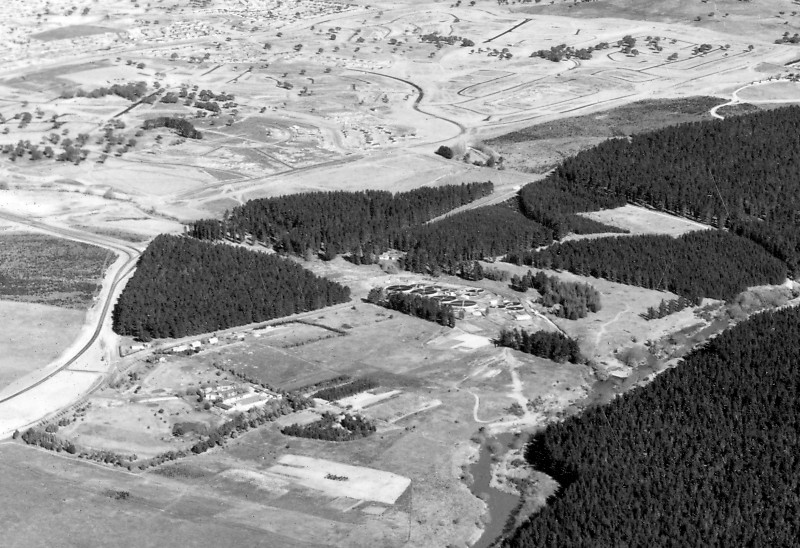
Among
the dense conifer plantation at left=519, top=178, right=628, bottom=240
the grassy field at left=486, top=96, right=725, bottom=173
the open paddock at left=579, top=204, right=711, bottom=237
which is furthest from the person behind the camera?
the grassy field at left=486, top=96, right=725, bottom=173

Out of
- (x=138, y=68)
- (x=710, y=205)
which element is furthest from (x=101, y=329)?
(x=138, y=68)

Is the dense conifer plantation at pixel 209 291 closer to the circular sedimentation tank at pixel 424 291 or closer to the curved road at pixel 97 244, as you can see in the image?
the curved road at pixel 97 244

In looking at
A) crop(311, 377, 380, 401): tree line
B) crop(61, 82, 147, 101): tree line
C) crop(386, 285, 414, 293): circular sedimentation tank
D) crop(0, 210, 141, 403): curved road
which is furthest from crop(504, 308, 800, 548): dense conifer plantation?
crop(61, 82, 147, 101): tree line

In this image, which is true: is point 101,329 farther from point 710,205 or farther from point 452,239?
point 710,205

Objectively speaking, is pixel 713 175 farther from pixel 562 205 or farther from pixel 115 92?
pixel 115 92

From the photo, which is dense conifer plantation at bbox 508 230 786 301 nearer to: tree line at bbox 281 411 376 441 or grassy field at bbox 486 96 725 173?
grassy field at bbox 486 96 725 173

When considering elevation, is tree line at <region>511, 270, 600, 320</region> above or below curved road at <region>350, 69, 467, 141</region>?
below

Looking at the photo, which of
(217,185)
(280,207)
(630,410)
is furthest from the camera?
(217,185)
